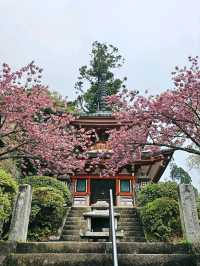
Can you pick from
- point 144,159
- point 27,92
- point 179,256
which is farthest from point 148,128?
point 144,159

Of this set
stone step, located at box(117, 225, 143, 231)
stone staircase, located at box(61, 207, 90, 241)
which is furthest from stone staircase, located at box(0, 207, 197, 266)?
stone step, located at box(117, 225, 143, 231)

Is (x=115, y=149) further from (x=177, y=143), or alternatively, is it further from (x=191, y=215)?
(x=191, y=215)

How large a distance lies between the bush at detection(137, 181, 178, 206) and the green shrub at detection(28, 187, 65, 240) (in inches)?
132

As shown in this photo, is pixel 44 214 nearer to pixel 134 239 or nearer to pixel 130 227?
pixel 134 239

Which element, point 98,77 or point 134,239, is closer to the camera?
point 134,239

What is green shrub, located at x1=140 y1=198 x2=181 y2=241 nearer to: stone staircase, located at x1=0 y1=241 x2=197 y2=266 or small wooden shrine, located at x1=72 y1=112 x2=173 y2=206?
stone staircase, located at x1=0 y1=241 x2=197 y2=266

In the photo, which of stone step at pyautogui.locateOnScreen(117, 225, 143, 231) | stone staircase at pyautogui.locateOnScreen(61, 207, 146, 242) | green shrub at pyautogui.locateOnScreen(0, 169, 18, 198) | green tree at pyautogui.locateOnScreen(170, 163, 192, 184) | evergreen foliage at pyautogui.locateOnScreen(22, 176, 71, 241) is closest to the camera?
green shrub at pyautogui.locateOnScreen(0, 169, 18, 198)

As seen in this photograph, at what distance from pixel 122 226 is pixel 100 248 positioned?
7.45 metres

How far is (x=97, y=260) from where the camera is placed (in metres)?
4.73

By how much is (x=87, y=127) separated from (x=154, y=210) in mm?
10504

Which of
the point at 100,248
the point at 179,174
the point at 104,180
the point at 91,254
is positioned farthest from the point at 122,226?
the point at 179,174

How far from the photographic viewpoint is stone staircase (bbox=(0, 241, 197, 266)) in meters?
4.73

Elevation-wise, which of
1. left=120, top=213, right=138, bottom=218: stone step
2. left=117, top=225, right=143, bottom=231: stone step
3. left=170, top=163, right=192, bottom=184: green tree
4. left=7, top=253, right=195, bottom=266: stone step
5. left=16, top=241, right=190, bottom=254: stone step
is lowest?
left=7, top=253, right=195, bottom=266: stone step

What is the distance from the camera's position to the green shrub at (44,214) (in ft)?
34.1
